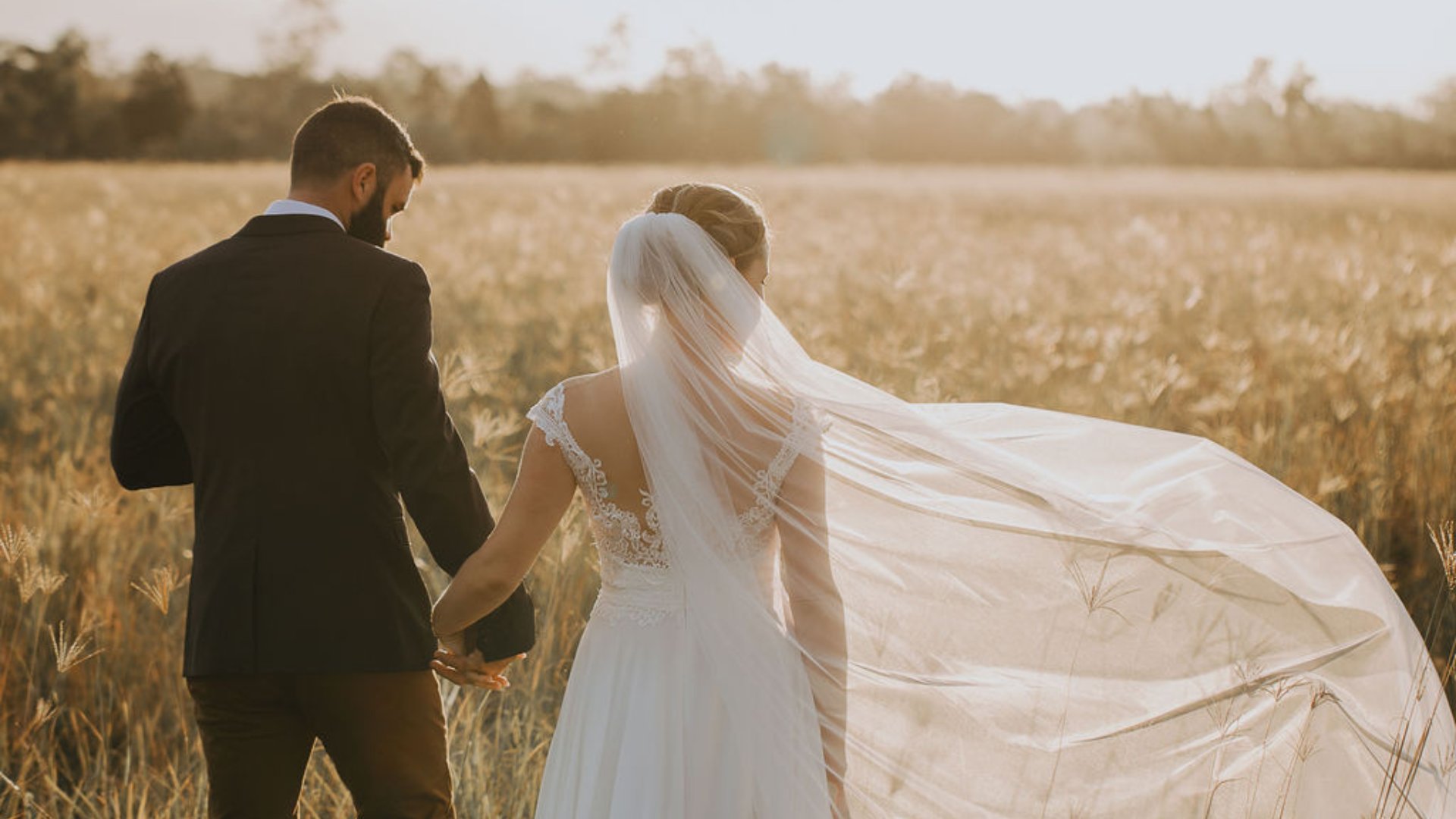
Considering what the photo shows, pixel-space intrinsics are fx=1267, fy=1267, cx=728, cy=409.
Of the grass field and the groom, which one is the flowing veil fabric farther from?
→ the grass field

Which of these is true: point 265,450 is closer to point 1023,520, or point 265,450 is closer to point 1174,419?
point 1023,520

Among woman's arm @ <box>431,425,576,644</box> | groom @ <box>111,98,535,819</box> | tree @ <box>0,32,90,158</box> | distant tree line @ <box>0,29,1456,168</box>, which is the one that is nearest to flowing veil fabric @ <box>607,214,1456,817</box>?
woman's arm @ <box>431,425,576,644</box>

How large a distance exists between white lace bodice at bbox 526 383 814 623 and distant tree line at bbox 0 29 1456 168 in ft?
144

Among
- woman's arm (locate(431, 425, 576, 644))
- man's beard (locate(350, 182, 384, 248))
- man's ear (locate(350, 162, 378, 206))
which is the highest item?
man's ear (locate(350, 162, 378, 206))

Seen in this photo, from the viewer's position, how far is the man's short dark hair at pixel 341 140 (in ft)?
8.06

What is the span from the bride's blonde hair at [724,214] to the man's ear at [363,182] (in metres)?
0.55

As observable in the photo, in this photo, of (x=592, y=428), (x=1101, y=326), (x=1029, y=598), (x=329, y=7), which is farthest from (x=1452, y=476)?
(x=329, y=7)

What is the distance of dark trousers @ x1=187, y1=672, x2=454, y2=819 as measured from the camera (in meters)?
2.36

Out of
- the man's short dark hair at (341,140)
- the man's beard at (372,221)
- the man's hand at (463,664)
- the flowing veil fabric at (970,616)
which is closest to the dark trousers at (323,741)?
the man's hand at (463,664)

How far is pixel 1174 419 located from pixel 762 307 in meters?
4.55

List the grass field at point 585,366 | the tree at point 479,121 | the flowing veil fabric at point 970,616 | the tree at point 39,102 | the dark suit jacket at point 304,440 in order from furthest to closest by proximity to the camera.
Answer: the tree at point 479,121, the tree at point 39,102, the grass field at point 585,366, the flowing veil fabric at point 970,616, the dark suit jacket at point 304,440

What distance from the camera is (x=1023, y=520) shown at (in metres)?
2.63

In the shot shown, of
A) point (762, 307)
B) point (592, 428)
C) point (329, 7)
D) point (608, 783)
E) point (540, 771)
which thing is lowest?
point (540, 771)

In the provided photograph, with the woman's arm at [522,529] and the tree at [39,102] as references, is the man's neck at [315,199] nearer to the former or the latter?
the woman's arm at [522,529]
